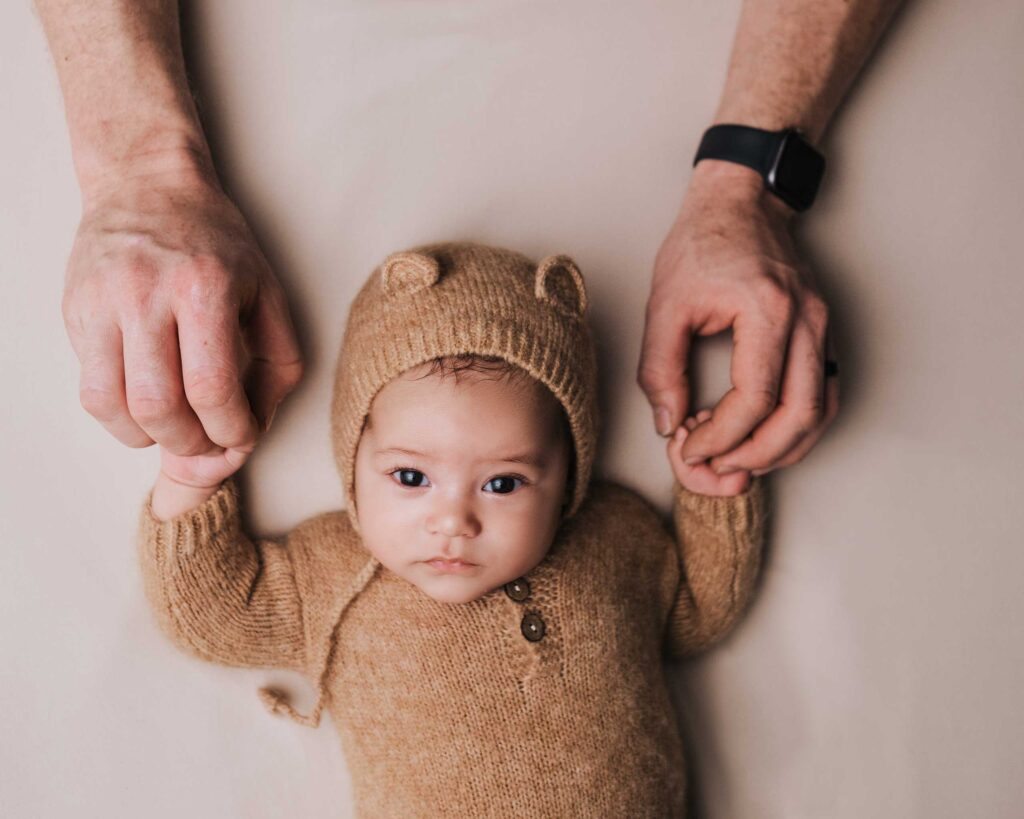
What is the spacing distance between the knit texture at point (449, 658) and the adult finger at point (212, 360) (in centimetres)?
20

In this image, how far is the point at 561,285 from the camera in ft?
3.91

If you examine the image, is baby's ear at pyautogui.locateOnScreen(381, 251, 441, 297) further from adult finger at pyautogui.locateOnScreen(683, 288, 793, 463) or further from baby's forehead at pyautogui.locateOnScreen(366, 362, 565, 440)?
adult finger at pyautogui.locateOnScreen(683, 288, 793, 463)

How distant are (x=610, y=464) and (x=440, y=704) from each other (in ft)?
1.47

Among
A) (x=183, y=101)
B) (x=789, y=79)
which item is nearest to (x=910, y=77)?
(x=789, y=79)

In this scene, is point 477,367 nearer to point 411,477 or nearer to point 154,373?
point 411,477

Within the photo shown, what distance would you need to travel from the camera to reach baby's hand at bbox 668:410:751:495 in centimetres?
131

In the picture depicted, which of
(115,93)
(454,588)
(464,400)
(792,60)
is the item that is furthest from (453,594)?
(792,60)

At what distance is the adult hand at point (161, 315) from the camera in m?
1.02

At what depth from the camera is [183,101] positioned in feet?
4.01

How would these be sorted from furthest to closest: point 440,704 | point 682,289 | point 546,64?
point 546,64 < point 682,289 < point 440,704

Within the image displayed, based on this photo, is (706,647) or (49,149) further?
(706,647)

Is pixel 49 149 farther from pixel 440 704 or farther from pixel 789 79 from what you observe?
pixel 789 79

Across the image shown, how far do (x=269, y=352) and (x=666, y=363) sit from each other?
54cm

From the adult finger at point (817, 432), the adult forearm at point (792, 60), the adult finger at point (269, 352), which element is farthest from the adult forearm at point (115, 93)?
the adult finger at point (817, 432)
